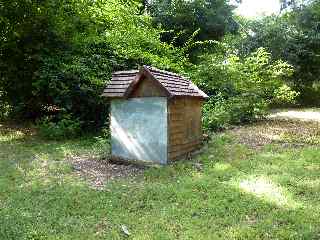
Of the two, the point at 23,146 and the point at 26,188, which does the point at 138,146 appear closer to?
the point at 26,188

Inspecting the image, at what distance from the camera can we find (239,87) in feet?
54.6

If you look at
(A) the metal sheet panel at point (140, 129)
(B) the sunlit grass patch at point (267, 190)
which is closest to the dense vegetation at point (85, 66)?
(A) the metal sheet panel at point (140, 129)

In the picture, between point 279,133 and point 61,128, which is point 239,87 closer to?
point 279,133

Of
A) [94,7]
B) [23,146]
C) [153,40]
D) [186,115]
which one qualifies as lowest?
[23,146]

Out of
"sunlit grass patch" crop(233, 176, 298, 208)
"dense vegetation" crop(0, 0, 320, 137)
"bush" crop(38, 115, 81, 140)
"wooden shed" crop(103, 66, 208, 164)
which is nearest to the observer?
"sunlit grass patch" crop(233, 176, 298, 208)

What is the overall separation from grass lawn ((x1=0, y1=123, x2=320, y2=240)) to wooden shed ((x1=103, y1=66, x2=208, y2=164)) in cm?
67

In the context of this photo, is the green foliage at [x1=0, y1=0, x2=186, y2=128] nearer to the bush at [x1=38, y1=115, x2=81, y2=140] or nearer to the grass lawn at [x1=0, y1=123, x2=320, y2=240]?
the bush at [x1=38, y1=115, x2=81, y2=140]

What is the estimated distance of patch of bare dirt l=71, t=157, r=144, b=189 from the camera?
9.05 metres

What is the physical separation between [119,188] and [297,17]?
20.4 m

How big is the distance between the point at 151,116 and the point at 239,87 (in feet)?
24.8

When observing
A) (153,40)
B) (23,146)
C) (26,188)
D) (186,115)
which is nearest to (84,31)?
(153,40)

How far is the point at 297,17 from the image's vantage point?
80.9 feet

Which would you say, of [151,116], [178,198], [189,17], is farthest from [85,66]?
[189,17]

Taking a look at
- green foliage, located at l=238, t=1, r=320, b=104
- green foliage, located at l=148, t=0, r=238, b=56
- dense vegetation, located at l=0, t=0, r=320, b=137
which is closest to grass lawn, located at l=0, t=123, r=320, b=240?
dense vegetation, located at l=0, t=0, r=320, b=137
